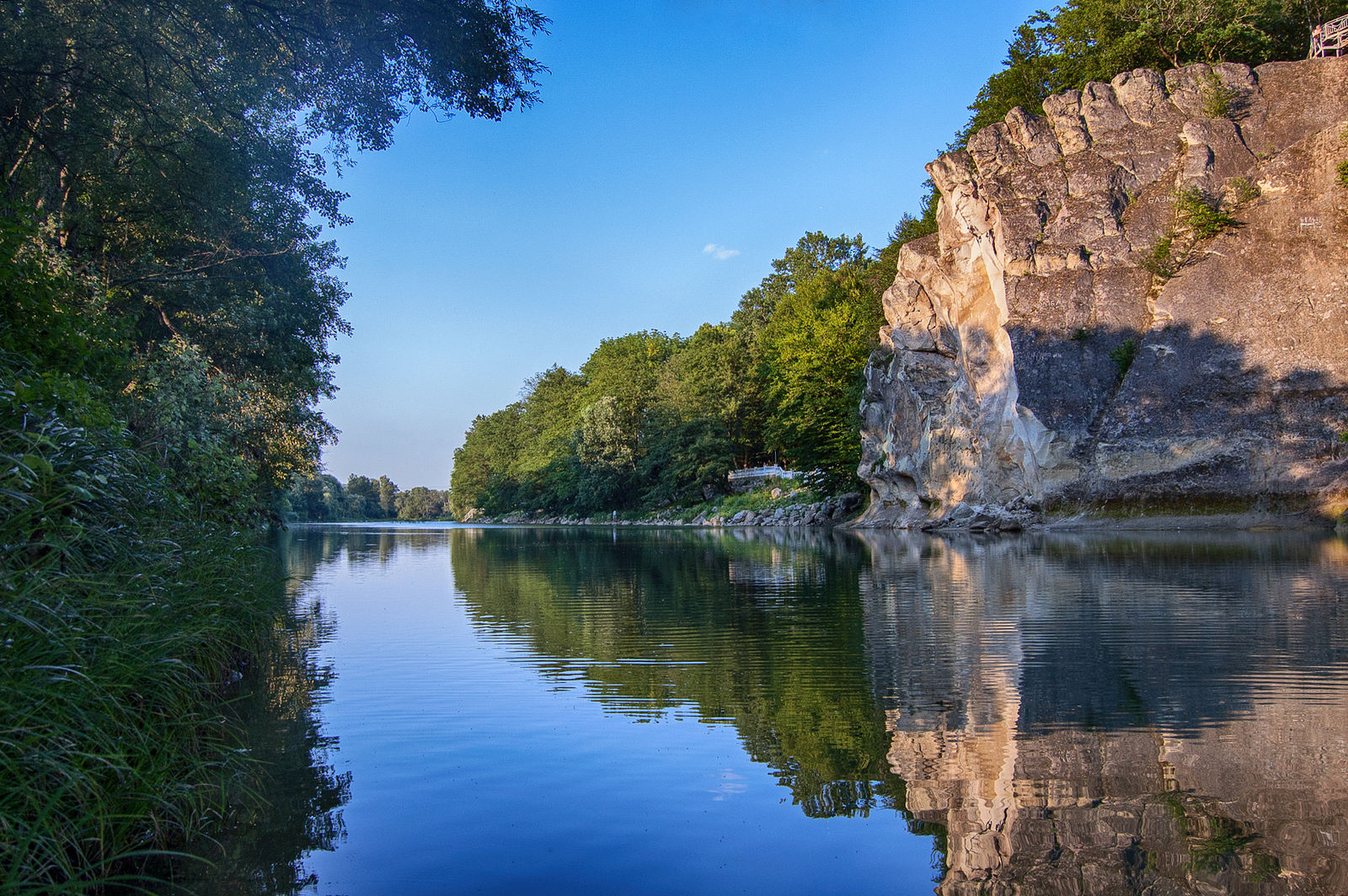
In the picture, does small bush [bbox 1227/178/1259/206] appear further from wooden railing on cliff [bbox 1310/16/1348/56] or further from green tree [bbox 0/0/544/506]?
green tree [bbox 0/0/544/506]

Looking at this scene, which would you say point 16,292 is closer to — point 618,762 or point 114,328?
point 114,328

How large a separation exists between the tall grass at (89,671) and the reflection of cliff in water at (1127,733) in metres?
4.21

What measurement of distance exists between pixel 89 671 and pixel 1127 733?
7.10m

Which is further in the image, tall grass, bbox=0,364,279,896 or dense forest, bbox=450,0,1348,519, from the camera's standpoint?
dense forest, bbox=450,0,1348,519

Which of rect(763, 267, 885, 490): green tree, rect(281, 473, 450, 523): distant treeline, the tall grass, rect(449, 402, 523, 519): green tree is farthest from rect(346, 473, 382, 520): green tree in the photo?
the tall grass

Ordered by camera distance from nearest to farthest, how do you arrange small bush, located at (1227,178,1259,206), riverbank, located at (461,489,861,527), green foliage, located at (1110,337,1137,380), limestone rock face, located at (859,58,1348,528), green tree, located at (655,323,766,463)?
1. limestone rock face, located at (859,58,1348,528)
2. small bush, located at (1227,178,1259,206)
3. green foliage, located at (1110,337,1137,380)
4. riverbank, located at (461,489,861,527)
5. green tree, located at (655,323,766,463)

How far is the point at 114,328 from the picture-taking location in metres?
10.8

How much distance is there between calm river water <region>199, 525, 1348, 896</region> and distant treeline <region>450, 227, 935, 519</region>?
3702cm

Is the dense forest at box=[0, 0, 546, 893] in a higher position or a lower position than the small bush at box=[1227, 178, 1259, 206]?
lower

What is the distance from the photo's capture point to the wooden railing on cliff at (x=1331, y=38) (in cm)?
3288

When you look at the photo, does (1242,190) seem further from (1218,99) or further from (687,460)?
(687,460)

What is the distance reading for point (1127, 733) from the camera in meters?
6.59

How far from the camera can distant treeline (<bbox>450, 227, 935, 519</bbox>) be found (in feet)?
174

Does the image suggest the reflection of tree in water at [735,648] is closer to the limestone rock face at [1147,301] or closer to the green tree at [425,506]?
the limestone rock face at [1147,301]
